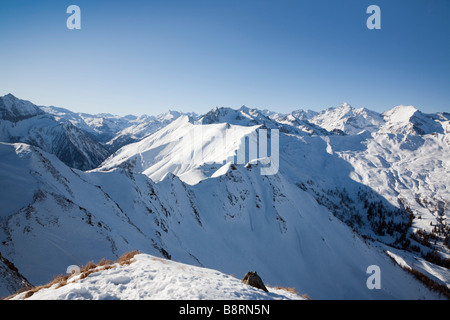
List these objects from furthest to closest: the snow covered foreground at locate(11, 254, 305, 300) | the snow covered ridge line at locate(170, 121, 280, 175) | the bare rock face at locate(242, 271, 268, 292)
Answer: the snow covered ridge line at locate(170, 121, 280, 175), the bare rock face at locate(242, 271, 268, 292), the snow covered foreground at locate(11, 254, 305, 300)

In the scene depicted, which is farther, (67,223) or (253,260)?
(253,260)

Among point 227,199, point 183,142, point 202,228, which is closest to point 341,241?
point 227,199

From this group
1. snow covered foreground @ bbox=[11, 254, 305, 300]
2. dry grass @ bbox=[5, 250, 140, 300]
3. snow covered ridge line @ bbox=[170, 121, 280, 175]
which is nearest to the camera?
snow covered foreground @ bbox=[11, 254, 305, 300]

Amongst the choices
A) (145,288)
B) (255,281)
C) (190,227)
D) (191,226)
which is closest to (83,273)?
(145,288)

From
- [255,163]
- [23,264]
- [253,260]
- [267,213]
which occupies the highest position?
[23,264]

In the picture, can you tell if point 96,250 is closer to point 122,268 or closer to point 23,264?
point 23,264

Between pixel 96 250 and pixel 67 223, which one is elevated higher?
pixel 67 223

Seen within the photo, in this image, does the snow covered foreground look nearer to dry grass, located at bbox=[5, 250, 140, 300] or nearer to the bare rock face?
dry grass, located at bbox=[5, 250, 140, 300]

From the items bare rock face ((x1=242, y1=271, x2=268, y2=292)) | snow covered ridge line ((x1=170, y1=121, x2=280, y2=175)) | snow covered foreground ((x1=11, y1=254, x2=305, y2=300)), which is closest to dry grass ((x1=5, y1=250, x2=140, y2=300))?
snow covered foreground ((x1=11, y1=254, x2=305, y2=300))

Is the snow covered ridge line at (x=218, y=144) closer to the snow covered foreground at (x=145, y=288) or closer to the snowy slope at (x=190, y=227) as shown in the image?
the snowy slope at (x=190, y=227)
